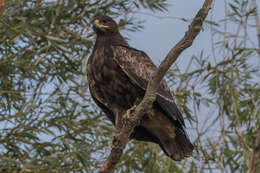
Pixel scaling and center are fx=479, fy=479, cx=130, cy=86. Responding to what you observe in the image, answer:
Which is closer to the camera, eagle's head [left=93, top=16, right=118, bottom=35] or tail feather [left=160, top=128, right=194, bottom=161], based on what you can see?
tail feather [left=160, top=128, right=194, bottom=161]

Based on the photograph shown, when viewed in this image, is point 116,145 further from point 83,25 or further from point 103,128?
point 83,25

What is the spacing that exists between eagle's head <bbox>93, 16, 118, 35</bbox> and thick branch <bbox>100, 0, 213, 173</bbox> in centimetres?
176

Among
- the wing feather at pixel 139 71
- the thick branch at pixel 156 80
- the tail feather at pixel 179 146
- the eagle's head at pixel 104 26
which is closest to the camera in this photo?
the thick branch at pixel 156 80

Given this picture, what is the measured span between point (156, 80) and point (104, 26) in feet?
6.69

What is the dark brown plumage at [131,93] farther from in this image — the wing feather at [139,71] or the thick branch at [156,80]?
the thick branch at [156,80]

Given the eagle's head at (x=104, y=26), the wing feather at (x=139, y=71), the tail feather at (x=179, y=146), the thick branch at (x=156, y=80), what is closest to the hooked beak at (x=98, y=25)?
the eagle's head at (x=104, y=26)

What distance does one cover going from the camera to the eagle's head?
6.03 m

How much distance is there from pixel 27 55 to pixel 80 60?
0.94 metres

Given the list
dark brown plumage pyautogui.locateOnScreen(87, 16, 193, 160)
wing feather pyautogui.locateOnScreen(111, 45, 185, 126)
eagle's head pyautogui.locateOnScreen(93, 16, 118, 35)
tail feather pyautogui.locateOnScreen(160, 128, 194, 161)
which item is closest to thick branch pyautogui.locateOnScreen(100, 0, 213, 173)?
dark brown plumage pyautogui.locateOnScreen(87, 16, 193, 160)

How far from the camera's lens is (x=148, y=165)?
760 centimetres

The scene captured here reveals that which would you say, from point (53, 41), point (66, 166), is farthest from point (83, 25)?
point (66, 166)

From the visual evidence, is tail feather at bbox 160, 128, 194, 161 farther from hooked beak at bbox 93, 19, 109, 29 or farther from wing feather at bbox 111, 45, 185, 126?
hooked beak at bbox 93, 19, 109, 29

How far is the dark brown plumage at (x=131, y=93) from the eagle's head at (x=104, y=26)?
15 centimetres

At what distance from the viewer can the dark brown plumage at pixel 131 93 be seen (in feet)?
17.6
